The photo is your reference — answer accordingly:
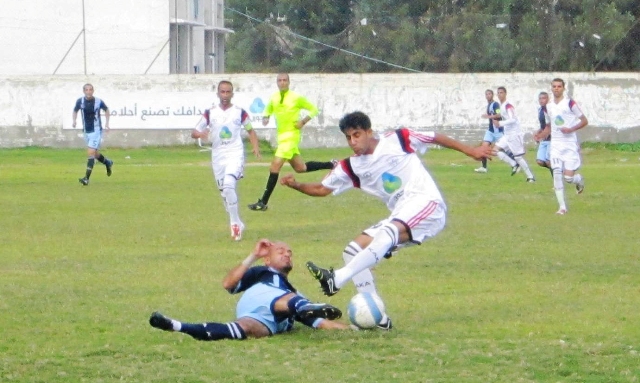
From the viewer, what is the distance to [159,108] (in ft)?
121

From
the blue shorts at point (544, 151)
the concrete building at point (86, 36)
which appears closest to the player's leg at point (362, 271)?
the blue shorts at point (544, 151)

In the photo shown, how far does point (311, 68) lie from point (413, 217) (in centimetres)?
3922

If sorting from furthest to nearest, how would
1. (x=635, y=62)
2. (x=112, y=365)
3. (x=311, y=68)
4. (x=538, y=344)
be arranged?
(x=311, y=68)
(x=635, y=62)
(x=538, y=344)
(x=112, y=365)

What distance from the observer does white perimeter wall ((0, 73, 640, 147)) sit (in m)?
36.4

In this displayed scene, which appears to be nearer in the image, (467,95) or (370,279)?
(370,279)

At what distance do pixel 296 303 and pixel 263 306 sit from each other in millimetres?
381

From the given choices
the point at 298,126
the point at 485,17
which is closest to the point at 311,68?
the point at 485,17

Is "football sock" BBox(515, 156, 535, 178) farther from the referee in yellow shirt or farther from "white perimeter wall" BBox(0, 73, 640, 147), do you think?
"white perimeter wall" BBox(0, 73, 640, 147)

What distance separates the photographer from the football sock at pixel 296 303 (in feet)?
26.7

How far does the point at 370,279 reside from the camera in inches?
352

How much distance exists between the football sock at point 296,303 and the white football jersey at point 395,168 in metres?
1.40

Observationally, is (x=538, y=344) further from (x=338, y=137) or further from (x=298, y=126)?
(x=338, y=137)

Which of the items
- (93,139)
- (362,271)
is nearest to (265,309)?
(362,271)

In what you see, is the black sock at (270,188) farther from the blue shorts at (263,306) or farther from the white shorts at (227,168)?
the blue shorts at (263,306)
